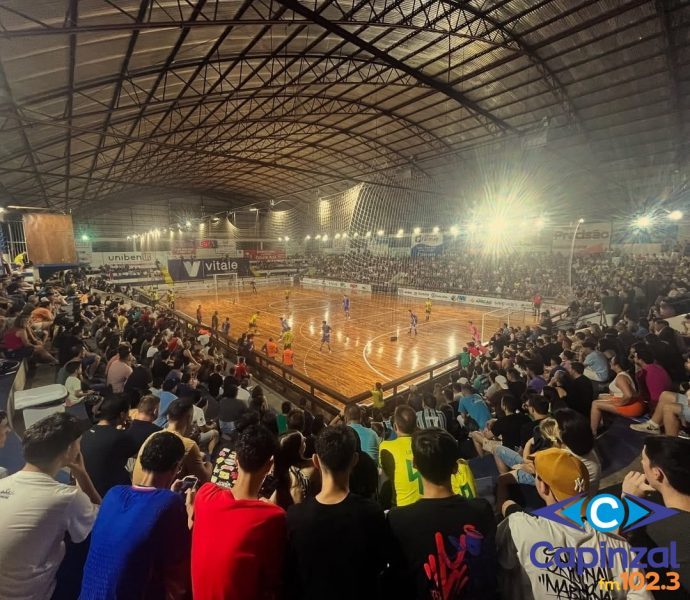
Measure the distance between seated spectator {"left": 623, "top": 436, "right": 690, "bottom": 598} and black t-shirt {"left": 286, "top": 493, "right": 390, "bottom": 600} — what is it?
1381 mm

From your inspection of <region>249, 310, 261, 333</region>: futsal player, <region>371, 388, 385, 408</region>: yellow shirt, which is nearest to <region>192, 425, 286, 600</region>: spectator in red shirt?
<region>371, 388, 385, 408</region>: yellow shirt

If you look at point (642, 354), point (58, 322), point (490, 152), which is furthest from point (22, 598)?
point (490, 152)

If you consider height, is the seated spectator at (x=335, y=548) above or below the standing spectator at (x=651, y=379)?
above

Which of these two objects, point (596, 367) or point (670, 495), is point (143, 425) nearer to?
point (670, 495)

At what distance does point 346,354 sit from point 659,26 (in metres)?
16.8

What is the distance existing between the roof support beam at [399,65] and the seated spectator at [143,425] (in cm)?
1209

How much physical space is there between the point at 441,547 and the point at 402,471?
3.50 feet

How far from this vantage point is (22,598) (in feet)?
5.73

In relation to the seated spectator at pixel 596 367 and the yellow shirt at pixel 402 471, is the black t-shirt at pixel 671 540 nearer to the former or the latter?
the yellow shirt at pixel 402 471

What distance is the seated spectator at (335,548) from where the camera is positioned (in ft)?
5.24

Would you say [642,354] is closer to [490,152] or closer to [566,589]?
[566,589]

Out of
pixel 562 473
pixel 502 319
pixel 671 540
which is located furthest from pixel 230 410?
pixel 502 319

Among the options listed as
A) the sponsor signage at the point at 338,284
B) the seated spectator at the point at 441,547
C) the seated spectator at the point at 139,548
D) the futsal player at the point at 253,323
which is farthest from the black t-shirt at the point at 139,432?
the sponsor signage at the point at 338,284

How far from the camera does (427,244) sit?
36.6 meters
